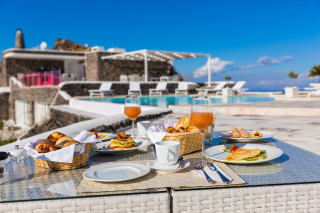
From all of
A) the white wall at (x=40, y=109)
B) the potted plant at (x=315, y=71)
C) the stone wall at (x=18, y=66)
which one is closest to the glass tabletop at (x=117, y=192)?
the white wall at (x=40, y=109)

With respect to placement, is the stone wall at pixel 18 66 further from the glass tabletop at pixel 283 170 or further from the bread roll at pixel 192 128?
the glass tabletop at pixel 283 170

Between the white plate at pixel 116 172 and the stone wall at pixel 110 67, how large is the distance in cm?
2159

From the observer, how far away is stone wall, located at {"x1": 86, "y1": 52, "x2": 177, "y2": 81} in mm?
21938

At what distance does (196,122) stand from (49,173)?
2.09 ft

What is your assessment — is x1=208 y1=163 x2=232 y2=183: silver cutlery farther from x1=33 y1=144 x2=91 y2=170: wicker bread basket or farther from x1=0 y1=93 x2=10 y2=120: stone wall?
x1=0 y1=93 x2=10 y2=120: stone wall

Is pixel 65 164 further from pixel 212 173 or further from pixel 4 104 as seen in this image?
pixel 4 104

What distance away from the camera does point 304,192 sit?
2.97ft

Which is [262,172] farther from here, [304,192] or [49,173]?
[49,173]

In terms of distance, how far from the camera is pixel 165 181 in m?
0.91

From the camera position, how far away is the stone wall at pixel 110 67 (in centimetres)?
2194

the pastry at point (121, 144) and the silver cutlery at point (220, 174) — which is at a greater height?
the pastry at point (121, 144)

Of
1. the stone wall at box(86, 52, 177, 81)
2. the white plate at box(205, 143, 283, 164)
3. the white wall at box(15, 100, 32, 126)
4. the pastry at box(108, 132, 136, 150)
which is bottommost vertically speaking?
the white wall at box(15, 100, 32, 126)

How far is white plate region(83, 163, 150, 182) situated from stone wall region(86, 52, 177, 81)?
21590mm

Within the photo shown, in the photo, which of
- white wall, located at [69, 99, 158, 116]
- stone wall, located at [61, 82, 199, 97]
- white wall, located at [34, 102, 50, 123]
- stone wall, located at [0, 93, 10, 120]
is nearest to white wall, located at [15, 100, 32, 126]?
white wall, located at [34, 102, 50, 123]
